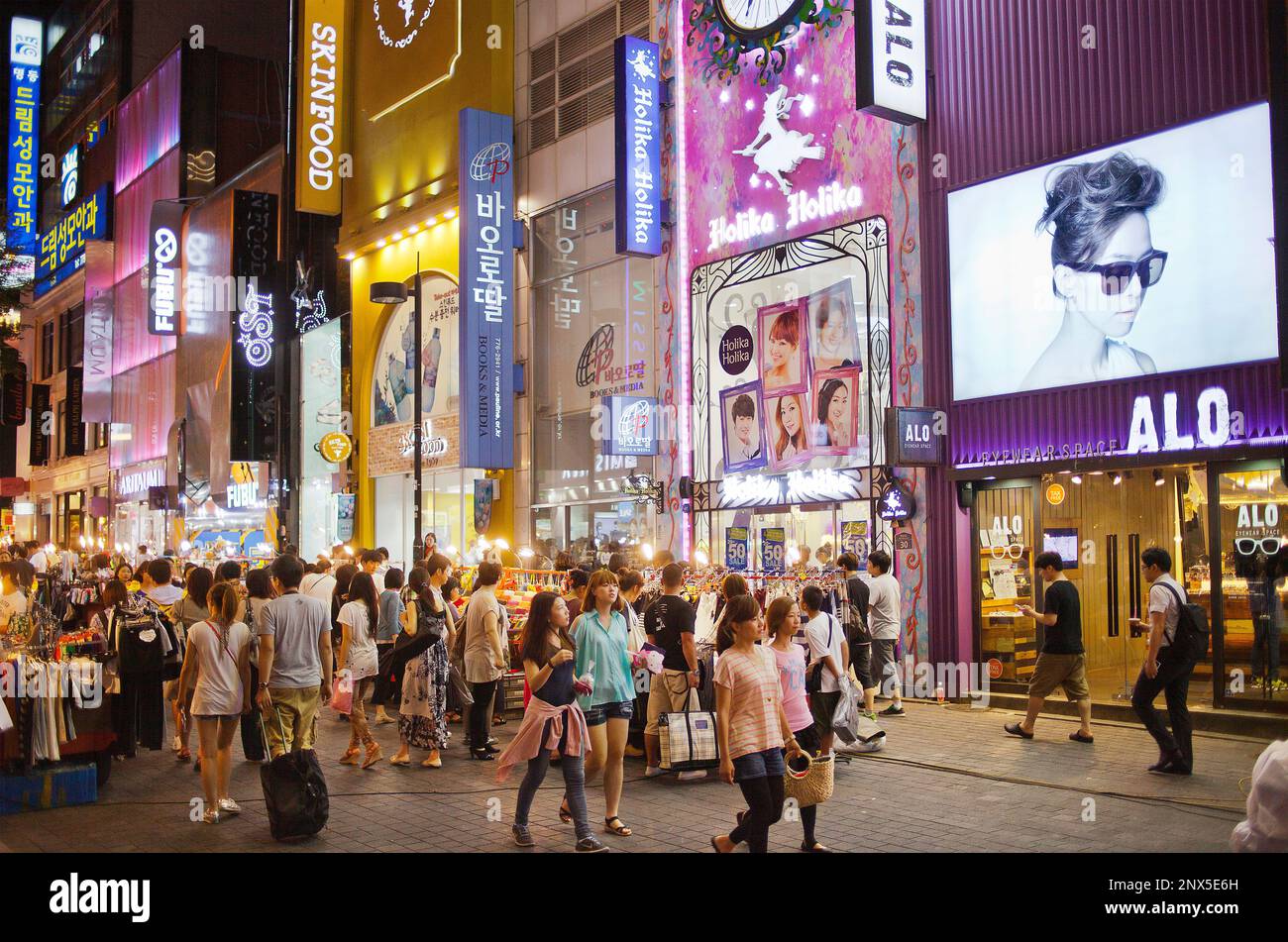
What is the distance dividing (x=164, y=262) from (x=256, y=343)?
8809mm

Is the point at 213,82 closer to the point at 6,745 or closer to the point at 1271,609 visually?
the point at 6,745

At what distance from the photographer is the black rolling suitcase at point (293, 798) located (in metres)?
8.27

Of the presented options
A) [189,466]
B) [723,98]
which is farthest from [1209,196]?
[189,466]

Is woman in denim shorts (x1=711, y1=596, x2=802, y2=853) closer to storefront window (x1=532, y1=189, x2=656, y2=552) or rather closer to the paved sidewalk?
the paved sidewalk

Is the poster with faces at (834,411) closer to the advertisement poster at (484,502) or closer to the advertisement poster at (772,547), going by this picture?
the advertisement poster at (772,547)

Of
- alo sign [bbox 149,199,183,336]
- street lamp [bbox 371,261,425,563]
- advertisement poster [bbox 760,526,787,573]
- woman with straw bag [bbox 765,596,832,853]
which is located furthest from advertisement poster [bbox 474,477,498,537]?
alo sign [bbox 149,199,183,336]

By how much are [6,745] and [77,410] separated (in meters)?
46.8

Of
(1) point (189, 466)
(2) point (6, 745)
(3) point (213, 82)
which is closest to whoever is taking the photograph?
(2) point (6, 745)

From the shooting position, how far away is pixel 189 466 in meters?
41.5

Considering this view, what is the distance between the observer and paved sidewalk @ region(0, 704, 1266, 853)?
27.0 ft

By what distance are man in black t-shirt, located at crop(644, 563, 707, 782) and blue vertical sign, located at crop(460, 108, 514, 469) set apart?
1436 centimetres

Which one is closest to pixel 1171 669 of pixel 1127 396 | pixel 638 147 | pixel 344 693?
pixel 1127 396

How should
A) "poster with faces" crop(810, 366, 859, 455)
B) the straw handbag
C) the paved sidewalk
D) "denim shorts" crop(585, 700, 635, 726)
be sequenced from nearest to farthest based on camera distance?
the straw handbag < the paved sidewalk < "denim shorts" crop(585, 700, 635, 726) < "poster with faces" crop(810, 366, 859, 455)

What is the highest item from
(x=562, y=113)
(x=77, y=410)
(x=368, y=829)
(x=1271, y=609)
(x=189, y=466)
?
(x=562, y=113)
